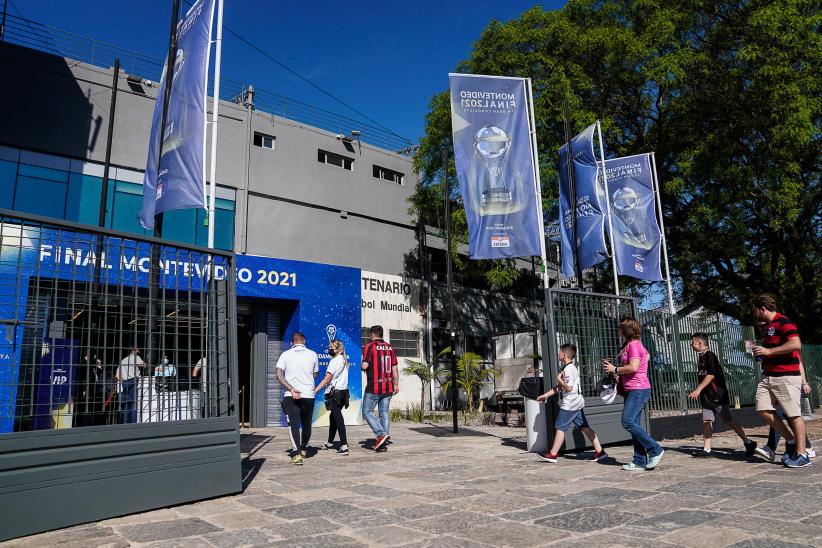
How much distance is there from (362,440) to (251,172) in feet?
32.5

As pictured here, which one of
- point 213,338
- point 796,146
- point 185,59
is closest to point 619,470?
point 213,338

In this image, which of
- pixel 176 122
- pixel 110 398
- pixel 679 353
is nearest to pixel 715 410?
pixel 679 353

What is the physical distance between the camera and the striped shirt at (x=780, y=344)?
6754 millimetres

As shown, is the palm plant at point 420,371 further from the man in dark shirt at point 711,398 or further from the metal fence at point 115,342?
the metal fence at point 115,342

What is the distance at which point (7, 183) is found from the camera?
47.9 ft

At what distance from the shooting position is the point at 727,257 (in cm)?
1948

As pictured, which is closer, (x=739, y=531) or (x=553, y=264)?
(x=739, y=531)

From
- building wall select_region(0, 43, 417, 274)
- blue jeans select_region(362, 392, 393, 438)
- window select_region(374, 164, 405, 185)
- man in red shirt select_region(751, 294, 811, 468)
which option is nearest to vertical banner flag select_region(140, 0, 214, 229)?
blue jeans select_region(362, 392, 393, 438)

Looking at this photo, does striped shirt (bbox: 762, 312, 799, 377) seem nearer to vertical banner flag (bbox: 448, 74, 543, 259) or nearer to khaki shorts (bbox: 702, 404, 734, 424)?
khaki shorts (bbox: 702, 404, 734, 424)

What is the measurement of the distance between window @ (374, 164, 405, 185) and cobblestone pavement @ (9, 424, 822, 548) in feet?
51.4

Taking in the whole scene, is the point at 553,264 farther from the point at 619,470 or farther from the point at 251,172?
the point at 619,470

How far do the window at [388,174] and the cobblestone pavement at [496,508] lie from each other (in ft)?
51.4

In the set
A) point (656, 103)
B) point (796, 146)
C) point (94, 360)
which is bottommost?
point (94, 360)

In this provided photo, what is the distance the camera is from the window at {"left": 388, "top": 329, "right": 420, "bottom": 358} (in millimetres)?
20625
